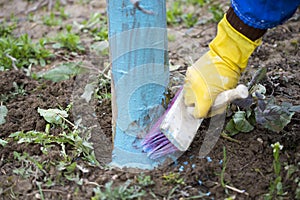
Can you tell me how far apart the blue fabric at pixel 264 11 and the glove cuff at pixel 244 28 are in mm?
17

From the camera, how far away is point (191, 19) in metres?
3.31

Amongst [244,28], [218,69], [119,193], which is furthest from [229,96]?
[119,193]

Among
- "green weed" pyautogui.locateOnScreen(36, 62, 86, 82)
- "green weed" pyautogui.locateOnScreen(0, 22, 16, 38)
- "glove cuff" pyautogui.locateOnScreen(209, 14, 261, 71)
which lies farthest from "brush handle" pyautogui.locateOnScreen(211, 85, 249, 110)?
"green weed" pyautogui.locateOnScreen(0, 22, 16, 38)

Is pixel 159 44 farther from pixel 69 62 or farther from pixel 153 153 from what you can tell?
pixel 69 62

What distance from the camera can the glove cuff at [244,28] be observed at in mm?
1745

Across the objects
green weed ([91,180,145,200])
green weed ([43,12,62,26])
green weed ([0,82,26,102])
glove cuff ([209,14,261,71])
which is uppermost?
glove cuff ([209,14,261,71])

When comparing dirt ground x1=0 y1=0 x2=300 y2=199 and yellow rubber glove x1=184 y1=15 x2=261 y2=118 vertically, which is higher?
yellow rubber glove x1=184 y1=15 x2=261 y2=118

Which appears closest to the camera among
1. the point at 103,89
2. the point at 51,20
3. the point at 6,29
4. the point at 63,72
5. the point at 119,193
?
the point at 119,193

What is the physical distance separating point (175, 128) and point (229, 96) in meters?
0.22

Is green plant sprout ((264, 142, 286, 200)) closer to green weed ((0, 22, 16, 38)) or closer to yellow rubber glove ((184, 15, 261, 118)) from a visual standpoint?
yellow rubber glove ((184, 15, 261, 118))

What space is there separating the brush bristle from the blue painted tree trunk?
25mm

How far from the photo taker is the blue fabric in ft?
5.43

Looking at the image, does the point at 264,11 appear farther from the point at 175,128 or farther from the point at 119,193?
the point at 119,193

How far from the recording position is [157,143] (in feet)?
6.10
